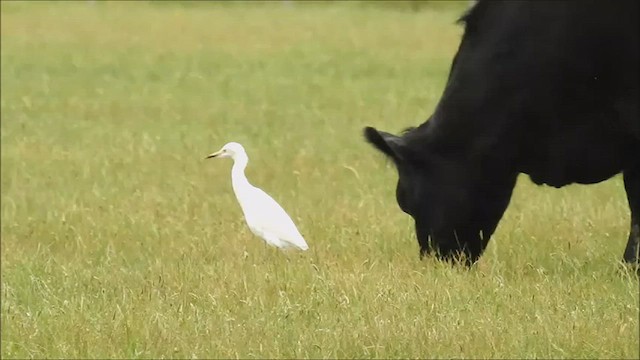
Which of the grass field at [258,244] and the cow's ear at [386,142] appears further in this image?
the cow's ear at [386,142]

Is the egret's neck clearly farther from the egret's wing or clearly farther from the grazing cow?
the grazing cow

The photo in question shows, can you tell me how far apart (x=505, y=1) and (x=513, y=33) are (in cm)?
19

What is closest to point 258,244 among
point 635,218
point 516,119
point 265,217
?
point 265,217

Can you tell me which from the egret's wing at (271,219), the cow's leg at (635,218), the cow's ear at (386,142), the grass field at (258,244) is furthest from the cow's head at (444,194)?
the egret's wing at (271,219)

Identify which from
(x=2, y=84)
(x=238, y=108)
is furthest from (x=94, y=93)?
(x=238, y=108)

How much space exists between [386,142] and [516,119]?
620mm

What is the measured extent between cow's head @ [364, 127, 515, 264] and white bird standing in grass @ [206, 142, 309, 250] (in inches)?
35.7

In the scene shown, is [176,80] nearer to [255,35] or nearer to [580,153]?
[255,35]

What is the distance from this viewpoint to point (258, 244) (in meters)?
6.82

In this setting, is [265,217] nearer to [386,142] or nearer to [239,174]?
[239,174]

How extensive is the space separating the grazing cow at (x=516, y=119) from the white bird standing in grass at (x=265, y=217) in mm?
892

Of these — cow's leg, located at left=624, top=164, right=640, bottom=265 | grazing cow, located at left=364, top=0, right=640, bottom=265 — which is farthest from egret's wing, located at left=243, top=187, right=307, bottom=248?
cow's leg, located at left=624, top=164, right=640, bottom=265

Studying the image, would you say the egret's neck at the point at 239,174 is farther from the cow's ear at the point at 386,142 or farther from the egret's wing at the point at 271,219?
the cow's ear at the point at 386,142

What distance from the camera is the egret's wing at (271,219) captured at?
642cm
